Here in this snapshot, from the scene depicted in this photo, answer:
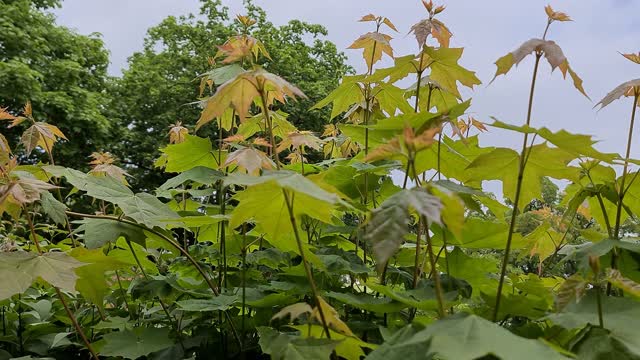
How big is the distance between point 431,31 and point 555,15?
0.40 meters

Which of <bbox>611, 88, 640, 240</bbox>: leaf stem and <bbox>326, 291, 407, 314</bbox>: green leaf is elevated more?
<bbox>611, 88, 640, 240</bbox>: leaf stem

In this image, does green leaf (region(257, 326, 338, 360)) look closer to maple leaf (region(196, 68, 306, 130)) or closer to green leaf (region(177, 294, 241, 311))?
green leaf (region(177, 294, 241, 311))

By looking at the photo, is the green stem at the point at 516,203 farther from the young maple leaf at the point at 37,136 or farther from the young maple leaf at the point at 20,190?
the young maple leaf at the point at 37,136

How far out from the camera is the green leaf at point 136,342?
1424 mm

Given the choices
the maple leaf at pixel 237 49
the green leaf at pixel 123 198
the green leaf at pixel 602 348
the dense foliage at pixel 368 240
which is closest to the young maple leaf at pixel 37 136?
the dense foliage at pixel 368 240

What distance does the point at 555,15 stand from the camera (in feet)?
4.21

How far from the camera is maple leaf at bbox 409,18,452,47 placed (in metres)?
1.55

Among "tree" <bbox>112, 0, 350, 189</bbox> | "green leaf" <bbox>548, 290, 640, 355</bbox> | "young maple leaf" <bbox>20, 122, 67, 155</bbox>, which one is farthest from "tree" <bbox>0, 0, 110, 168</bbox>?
"green leaf" <bbox>548, 290, 640, 355</bbox>

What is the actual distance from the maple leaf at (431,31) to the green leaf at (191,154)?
2.51ft

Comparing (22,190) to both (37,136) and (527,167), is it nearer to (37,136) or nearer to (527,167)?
(37,136)

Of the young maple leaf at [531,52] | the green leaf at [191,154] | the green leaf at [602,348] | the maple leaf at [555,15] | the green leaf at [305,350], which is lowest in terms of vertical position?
the green leaf at [305,350]

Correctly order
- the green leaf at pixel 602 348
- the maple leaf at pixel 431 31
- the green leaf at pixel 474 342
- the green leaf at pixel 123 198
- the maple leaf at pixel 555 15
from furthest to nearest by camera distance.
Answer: the maple leaf at pixel 431 31 < the green leaf at pixel 123 198 < the maple leaf at pixel 555 15 < the green leaf at pixel 602 348 < the green leaf at pixel 474 342

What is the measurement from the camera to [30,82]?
47.9 ft

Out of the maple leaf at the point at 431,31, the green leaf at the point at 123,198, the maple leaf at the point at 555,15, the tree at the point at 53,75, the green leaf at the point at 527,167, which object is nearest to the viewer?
the green leaf at the point at 527,167
